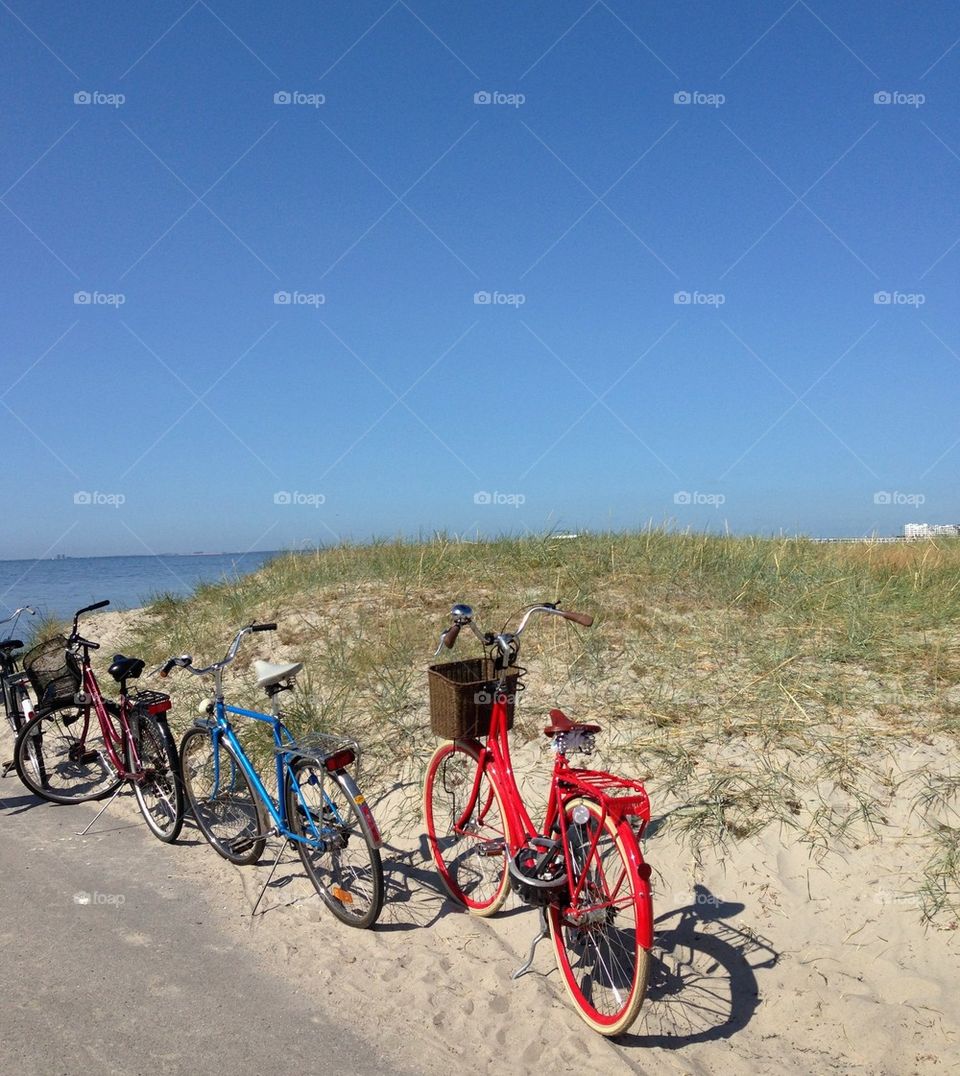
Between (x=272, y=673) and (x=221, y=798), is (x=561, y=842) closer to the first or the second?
(x=272, y=673)

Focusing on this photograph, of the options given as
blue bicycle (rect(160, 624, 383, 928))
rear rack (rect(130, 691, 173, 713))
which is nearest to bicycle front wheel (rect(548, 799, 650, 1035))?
blue bicycle (rect(160, 624, 383, 928))

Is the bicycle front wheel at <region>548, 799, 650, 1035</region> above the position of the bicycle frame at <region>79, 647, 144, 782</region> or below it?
below

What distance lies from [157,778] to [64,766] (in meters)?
2.07

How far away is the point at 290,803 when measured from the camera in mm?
4512

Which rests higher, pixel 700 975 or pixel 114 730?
pixel 114 730

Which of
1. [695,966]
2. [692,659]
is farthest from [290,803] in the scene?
[692,659]

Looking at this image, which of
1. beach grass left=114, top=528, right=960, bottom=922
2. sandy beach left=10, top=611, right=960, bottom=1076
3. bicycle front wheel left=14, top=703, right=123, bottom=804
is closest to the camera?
sandy beach left=10, top=611, right=960, bottom=1076

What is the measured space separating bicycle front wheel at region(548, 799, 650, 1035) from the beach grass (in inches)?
37.9

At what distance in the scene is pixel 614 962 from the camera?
3.70 metres

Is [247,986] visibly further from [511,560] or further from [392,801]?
[511,560]

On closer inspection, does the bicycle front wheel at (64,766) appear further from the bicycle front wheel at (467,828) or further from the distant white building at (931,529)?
the distant white building at (931,529)

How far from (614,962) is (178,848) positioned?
10.3 ft

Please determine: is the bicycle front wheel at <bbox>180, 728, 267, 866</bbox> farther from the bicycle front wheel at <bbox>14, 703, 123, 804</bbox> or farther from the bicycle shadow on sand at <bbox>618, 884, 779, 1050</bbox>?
the bicycle shadow on sand at <bbox>618, 884, 779, 1050</bbox>

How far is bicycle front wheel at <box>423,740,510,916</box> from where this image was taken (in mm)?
4375
